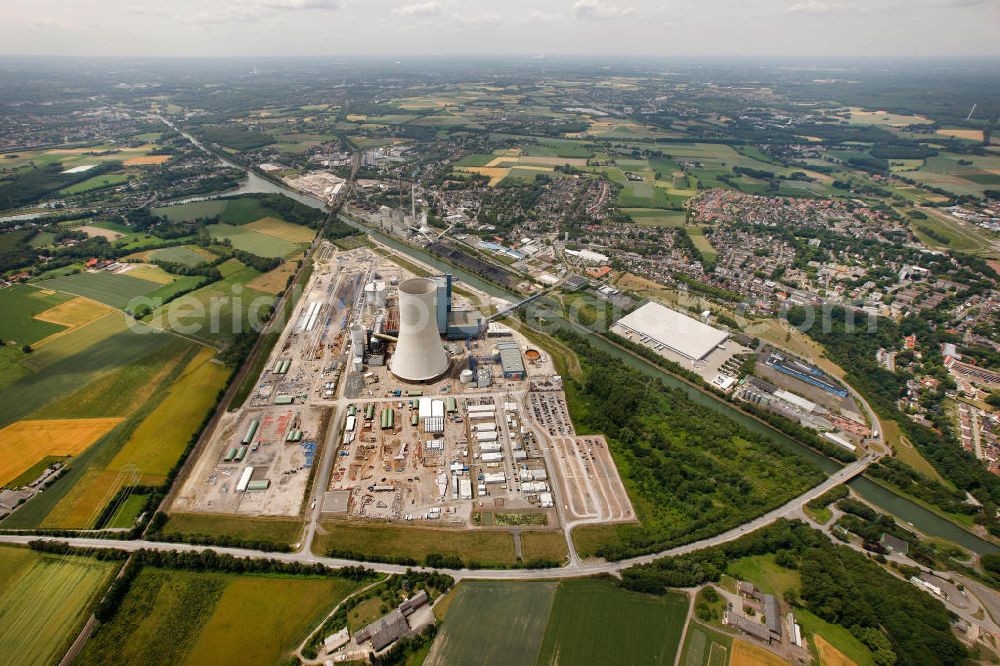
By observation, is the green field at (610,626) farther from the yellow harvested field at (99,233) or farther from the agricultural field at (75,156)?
the agricultural field at (75,156)

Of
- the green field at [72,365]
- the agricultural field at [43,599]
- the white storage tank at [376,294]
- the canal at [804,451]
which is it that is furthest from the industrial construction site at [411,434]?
the green field at [72,365]

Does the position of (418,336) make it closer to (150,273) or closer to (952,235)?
(150,273)

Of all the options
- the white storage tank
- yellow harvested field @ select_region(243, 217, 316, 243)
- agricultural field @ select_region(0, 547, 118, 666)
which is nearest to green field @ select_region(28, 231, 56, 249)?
yellow harvested field @ select_region(243, 217, 316, 243)

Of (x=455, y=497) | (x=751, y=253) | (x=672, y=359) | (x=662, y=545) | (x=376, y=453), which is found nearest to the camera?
(x=662, y=545)

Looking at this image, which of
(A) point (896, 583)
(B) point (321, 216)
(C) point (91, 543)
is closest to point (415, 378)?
(C) point (91, 543)

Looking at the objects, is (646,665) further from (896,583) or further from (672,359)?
(672,359)
